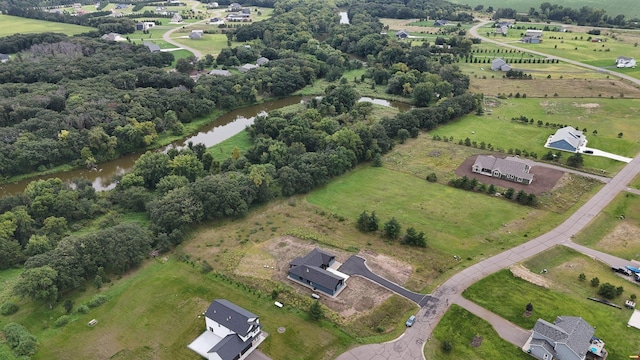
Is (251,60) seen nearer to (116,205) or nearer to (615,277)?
(116,205)

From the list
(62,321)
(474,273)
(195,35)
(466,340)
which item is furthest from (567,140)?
(195,35)

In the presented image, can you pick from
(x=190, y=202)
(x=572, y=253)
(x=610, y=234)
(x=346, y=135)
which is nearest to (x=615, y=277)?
(x=572, y=253)

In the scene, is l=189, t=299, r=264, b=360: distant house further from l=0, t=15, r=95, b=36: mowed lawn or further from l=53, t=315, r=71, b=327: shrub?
l=0, t=15, r=95, b=36: mowed lawn

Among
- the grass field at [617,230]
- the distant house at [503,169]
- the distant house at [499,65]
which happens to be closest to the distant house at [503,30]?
the distant house at [499,65]

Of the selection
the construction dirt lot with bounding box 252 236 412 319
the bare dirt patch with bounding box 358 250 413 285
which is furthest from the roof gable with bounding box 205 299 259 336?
the bare dirt patch with bounding box 358 250 413 285

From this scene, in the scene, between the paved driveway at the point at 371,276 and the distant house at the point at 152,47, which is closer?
the paved driveway at the point at 371,276

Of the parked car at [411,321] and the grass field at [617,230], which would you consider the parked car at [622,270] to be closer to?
the grass field at [617,230]
